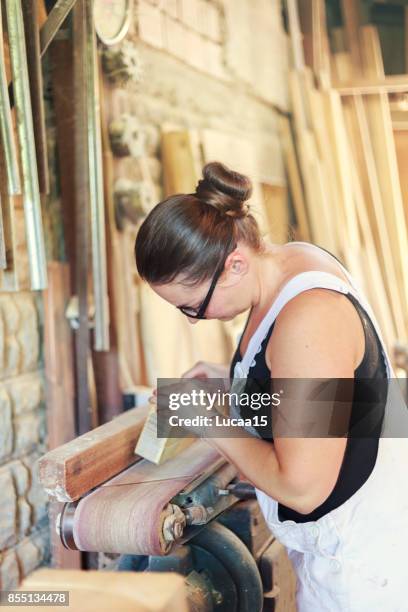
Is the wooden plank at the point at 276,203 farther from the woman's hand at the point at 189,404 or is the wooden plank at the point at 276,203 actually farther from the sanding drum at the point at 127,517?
the sanding drum at the point at 127,517

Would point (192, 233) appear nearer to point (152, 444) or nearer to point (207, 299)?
point (207, 299)

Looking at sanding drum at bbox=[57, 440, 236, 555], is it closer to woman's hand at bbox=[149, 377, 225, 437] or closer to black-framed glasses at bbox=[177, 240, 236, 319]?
woman's hand at bbox=[149, 377, 225, 437]

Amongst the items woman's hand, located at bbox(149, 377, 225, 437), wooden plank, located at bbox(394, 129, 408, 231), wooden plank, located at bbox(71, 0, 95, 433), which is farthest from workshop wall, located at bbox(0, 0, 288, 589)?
wooden plank, located at bbox(394, 129, 408, 231)

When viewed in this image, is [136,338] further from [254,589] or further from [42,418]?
[254,589]

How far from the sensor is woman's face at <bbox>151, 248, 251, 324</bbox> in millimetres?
1547

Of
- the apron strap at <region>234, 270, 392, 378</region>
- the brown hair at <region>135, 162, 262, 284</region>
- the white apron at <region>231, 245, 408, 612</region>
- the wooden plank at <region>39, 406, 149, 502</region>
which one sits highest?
the brown hair at <region>135, 162, 262, 284</region>

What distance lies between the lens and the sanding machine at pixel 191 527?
151 cm

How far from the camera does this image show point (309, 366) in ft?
4.46

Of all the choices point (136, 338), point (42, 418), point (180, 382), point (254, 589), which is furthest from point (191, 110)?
point (254, 589)

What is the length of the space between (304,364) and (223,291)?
→ 0.29 meters

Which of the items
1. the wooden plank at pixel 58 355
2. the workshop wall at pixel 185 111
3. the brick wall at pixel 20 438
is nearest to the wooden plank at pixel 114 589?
the workshop wall at pixel 185 111

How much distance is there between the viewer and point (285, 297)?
1.47m

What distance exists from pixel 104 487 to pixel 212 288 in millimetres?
503

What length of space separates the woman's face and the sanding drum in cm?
40
